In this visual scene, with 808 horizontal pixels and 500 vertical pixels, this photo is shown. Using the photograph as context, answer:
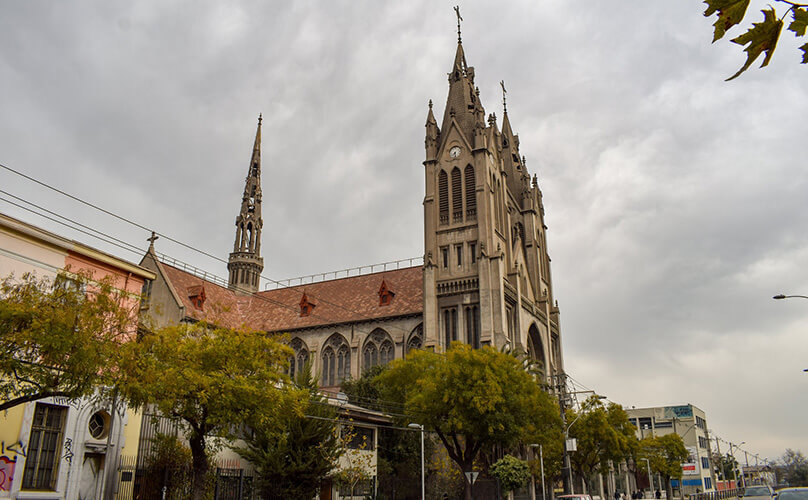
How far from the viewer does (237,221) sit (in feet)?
253

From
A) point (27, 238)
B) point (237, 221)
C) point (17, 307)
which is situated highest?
point (237, 221)

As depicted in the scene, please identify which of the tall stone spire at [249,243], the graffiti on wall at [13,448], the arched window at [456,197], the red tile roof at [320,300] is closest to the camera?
the graffiti on wall at [13,448]

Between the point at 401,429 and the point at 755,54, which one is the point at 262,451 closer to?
the point at 401,429

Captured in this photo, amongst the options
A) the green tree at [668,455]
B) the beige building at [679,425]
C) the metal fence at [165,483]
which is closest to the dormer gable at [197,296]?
the metal fence at [165,483]

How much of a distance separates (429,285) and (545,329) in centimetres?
1620

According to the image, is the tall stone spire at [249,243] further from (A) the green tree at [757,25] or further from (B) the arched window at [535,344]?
(A) the green tree at [757,25]

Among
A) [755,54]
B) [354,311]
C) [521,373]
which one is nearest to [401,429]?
[521,373]

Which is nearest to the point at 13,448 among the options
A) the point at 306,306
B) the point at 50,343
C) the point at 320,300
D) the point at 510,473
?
the point at 50,343

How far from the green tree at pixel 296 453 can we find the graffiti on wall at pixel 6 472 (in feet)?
31.0

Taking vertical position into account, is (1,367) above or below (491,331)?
below

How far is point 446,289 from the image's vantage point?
178 feet

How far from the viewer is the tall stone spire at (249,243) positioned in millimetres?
74750

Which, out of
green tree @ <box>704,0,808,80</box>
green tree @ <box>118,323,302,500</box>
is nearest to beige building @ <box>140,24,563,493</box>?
green tree @ <box>118,323,302,500</box>

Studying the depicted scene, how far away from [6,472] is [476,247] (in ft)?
131
